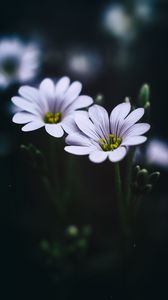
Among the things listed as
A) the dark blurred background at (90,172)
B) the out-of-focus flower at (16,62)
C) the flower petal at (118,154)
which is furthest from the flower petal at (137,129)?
the out-of-focus flower at (16,62)

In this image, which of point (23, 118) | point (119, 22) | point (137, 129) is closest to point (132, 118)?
point (137, 129)

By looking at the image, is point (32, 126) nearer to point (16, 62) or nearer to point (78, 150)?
point (78, 150)

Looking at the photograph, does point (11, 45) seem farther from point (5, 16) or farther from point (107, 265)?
point (107, 265)

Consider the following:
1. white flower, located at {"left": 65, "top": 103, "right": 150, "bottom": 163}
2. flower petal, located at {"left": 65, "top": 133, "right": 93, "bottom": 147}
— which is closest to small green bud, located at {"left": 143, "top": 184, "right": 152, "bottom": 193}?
white flower, located at {"left": 65, "top": 103, "right": 150, "bottom": 163}

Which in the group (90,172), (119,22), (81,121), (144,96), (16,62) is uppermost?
(119,22)

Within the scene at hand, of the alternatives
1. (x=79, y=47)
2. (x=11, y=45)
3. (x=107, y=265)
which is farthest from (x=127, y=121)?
(x=79, y=47)

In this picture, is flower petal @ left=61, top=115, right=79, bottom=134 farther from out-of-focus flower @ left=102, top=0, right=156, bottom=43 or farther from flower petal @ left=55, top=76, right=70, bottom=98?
out-of-focus flower @ left=102, top=0, right=156, bottom=43

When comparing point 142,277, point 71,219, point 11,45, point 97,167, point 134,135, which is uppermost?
point 11,45

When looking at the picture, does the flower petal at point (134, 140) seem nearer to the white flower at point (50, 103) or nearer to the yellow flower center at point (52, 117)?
the white flower at point (50, 103)
